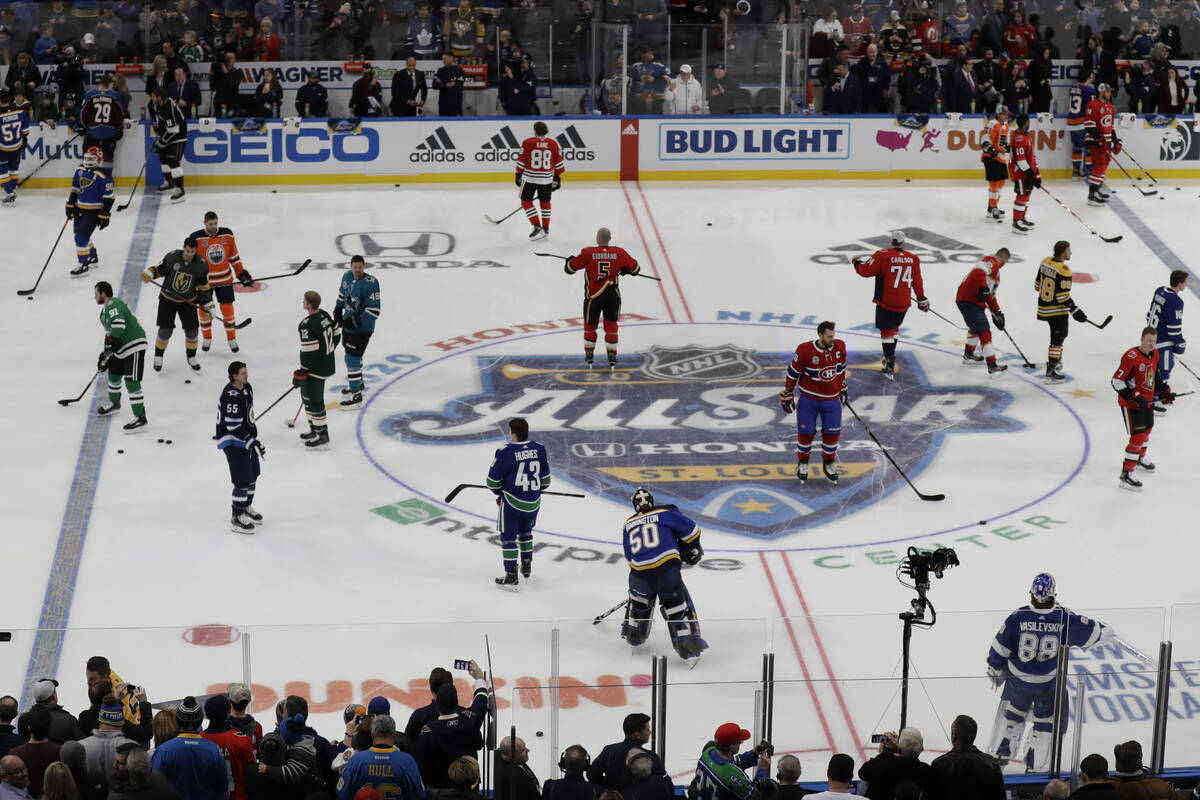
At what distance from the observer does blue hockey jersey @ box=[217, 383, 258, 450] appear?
11.5 meters

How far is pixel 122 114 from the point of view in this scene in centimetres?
2027

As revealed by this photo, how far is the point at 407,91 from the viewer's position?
71.3 feet

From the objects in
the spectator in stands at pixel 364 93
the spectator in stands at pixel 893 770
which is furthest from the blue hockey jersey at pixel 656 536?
the spectator in stands at pixel 364 93

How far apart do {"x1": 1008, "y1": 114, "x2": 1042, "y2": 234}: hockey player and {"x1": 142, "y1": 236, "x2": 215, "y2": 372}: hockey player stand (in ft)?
31.3

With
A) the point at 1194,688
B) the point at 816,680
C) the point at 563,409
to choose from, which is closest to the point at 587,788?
the point at 816,680

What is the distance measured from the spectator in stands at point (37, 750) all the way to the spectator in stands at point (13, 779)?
0.13 meters

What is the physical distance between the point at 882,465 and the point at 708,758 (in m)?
6.50

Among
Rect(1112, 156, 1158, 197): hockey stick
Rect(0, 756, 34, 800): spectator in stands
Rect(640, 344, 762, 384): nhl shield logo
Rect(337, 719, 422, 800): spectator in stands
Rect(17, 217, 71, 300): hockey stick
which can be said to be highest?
Rect(1112, 156, 1158, 197): hockey stick

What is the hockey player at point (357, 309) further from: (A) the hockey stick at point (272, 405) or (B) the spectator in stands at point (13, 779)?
(B) the spectator in stands at point (13, 779)

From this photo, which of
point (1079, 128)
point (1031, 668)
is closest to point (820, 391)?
point (1031, 668)

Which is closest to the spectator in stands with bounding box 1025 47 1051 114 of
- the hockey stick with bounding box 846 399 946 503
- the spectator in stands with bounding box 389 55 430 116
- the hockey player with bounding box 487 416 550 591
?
the spectator in stands with bounding box 389 55 430 116

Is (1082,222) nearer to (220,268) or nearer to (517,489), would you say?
(220,268)

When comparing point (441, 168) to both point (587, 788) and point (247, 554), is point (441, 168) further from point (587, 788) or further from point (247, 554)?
point (587, 788)

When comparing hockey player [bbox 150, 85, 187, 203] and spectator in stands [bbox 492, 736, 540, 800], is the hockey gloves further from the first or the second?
hockey player [bbox 150, 85, 187, 203]
